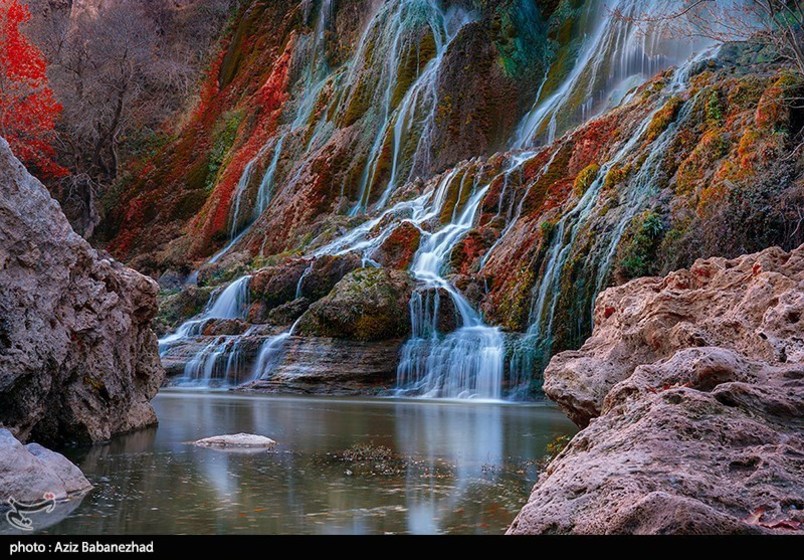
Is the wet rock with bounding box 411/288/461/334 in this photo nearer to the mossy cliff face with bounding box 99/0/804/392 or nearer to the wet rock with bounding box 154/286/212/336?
the mossy cliff face with bounding box 99/0/804/392

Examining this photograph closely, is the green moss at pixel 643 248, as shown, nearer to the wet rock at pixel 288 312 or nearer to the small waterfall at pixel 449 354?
the small waterfall at pixel 449 354

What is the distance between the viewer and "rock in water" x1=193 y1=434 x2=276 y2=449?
885cm

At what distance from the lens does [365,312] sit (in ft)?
63.0

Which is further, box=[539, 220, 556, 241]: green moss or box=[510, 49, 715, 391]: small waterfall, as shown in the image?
box=[539, 220, 556, 241]: green moss

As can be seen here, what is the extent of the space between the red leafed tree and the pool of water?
2261 cm

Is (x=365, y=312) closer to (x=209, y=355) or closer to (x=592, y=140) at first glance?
(x=209, y=355)

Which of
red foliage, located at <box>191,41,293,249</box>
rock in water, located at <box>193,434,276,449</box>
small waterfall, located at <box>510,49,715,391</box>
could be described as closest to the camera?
rock in water, located at <box>193,434,276,449</box>

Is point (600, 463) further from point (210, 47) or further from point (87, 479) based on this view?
point (210, 47)

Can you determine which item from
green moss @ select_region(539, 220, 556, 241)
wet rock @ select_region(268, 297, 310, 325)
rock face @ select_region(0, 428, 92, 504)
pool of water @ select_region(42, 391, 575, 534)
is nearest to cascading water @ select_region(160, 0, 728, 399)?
green moss @ select_region(539, 220, 556, 241)

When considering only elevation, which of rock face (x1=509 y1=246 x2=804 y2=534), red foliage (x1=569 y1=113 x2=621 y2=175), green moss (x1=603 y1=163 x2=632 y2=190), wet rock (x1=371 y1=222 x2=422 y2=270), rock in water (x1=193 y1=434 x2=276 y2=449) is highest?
red foliage (x1=569 y1=113 x2=621 y2=175)

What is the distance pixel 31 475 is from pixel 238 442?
3.45 meters

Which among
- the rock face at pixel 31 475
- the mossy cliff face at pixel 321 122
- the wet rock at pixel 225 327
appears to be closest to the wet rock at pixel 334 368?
the wet rock at pixel 225 327

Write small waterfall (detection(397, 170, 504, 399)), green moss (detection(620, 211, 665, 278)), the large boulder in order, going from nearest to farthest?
the large boulder, green moss (detection(620, 211, 665, 278)), small waterfall (detection(397, 170, 504, 399))

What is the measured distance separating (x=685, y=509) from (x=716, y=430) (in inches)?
33.2
